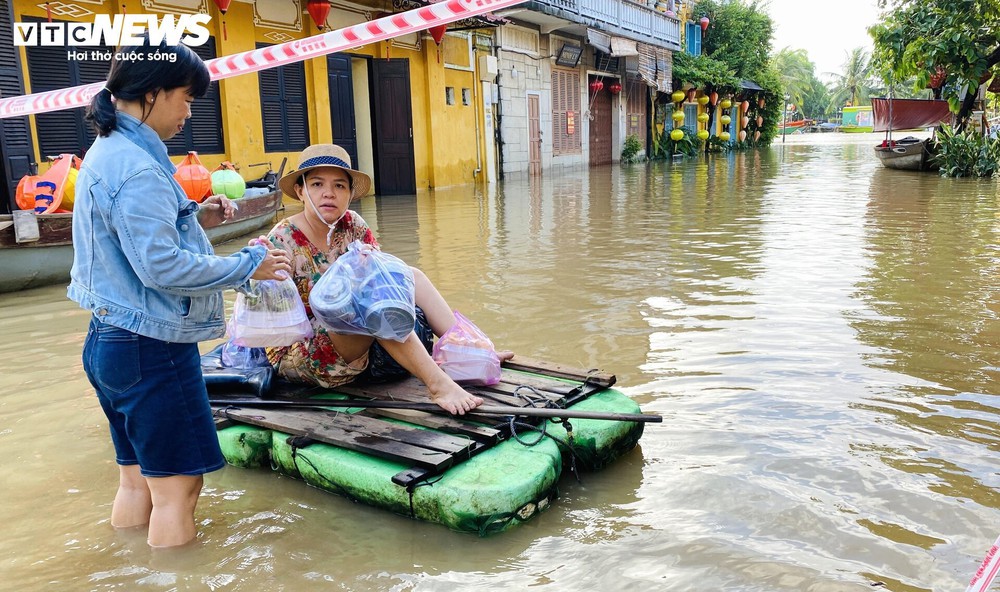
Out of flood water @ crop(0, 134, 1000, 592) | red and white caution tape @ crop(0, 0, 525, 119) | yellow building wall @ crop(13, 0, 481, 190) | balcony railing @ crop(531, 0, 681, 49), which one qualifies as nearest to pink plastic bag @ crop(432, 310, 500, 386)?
flood water @ crop(0, 134, 1000, 592)

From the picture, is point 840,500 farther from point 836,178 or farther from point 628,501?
point 836,178

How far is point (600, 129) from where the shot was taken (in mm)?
25781

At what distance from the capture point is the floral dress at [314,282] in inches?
128

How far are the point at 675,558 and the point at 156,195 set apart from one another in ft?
6.19

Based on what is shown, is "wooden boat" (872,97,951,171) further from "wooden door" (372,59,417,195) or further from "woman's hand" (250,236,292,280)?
"woman's hand" (250,236,292,280)

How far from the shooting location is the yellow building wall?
1162cm

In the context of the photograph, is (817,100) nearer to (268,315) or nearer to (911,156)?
(911,156)

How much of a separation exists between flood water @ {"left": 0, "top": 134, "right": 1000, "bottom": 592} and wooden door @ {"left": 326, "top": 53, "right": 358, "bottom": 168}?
777 cm

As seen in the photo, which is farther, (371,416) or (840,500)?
(371,416)

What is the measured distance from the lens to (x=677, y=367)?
4184 mm

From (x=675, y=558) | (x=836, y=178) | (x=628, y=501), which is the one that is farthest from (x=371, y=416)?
(x=836, y=178)

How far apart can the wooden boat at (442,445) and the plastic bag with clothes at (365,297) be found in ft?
1.20

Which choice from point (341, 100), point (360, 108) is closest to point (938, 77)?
point (360, 108)

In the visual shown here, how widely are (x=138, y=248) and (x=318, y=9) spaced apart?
11947 mm
